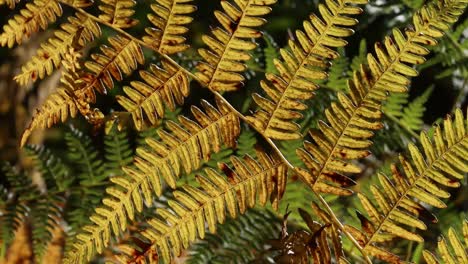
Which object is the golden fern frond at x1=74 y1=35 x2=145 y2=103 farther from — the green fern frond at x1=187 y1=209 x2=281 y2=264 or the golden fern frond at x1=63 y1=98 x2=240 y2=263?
the green fern frond at x1=187 y1=209 x2=281 y2=264

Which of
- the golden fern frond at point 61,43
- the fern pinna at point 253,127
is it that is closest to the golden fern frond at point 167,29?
the fern pinna at point 253,127

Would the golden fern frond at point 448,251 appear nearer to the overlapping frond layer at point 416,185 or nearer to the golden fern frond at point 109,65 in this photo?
the overlapping frond layer at point 416,185

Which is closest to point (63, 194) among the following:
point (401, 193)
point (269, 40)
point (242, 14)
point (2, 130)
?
point (269, 40)

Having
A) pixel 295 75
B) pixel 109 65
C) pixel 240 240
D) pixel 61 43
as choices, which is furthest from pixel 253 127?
pixel 240 240

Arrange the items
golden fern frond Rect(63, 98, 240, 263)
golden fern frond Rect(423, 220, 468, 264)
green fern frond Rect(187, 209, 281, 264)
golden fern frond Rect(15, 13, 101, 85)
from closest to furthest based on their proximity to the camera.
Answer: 1. golden fern frond Rect(423, 220, 468, 264)
2. golden fern frond Rect(63, 98, 240, 263)
3. golden fern frond Rect(15, 13, 101, 85)
4. green fern frond Rect(187, 209, 281, 264)

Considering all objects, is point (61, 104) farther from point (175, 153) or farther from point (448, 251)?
point (448, 251)

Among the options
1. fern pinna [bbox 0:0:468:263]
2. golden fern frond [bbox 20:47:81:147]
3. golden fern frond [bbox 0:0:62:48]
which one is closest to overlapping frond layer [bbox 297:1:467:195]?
fern pinna [bbox 0:0:468:263]
